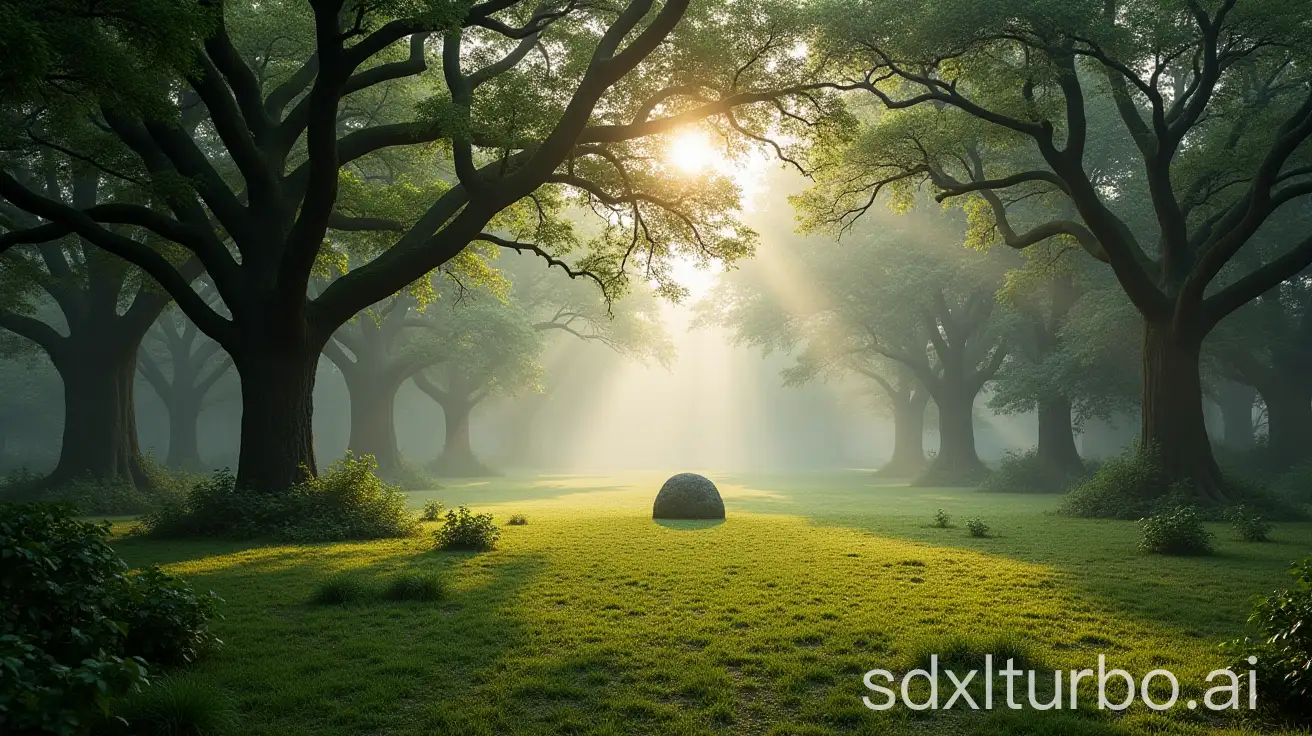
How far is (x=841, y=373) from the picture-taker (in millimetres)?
48344

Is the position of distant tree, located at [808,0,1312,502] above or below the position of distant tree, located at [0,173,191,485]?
above

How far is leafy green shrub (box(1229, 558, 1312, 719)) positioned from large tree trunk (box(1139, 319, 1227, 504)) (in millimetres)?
16042

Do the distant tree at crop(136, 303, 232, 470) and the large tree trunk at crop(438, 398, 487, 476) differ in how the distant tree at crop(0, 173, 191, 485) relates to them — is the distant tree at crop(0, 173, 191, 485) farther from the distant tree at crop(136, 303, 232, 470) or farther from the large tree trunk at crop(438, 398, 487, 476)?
the large tree trunk at crop(438, 398, 487, 476)

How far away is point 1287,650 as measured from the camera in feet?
17.3

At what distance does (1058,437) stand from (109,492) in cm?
3434

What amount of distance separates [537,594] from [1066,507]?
16495 mm

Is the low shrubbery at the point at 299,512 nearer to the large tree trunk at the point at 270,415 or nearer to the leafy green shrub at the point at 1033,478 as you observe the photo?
the large tree trunk at the point at 270,415

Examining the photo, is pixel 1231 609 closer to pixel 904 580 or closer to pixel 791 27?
pixel 904 580

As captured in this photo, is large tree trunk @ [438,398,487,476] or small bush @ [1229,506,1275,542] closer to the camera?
small bush @ [1229,506,1275,542]

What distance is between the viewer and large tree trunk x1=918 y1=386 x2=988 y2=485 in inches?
1526

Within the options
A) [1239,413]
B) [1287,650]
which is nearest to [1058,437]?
[1239,413]

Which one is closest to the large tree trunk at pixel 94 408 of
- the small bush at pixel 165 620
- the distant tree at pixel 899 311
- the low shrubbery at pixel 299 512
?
the low shrubbery at pixel 299 512

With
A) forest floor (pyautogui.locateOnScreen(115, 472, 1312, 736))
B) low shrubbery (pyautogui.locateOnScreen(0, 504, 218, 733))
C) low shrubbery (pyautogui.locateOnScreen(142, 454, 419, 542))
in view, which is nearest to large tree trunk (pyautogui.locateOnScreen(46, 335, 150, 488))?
low shrubbery (pyautogui.locateOnScreen(142, 454, 419, 542))

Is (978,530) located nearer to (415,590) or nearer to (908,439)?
(415,590)
